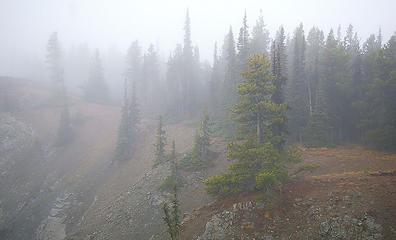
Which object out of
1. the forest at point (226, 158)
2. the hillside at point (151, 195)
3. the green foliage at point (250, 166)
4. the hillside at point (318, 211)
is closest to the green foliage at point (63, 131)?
the forest at point (226, 158)

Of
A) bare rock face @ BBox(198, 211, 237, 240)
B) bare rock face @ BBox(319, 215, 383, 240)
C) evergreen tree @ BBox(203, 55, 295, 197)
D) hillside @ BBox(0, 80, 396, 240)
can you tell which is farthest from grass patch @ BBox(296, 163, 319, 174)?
bare rock face @ BBox(198, 211, 237, 240)

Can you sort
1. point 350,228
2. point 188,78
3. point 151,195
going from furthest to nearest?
point 188,78, point 151,195, point 350,228

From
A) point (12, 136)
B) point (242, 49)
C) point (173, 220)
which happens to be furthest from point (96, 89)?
point (173, 220)

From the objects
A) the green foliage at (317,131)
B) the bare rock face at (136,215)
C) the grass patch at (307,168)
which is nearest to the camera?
the grass patch at (307,168)

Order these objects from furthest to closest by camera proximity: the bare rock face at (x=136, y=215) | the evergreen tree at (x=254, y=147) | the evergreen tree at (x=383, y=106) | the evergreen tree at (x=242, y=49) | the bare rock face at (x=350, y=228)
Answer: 1. the evergreen tree at (x=242, y=49)
2. the evergreen tree at (x=383, y=106)
3. the bare rock face at (x=136, y=215)
4. the evergreen tree at (x=254, y=147)
5. the bare rock face at (x=350, y=228)

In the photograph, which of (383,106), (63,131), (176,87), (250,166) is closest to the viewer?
(250,166)

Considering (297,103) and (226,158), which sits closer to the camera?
(226,158)

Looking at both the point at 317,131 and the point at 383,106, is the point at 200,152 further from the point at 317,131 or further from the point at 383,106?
the point at 383,106

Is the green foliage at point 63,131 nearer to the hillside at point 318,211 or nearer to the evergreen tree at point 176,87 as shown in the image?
the evergreen tree at point 176,87

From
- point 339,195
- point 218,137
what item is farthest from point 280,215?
point 218,137

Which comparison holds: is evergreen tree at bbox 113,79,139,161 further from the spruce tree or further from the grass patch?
the grass patch

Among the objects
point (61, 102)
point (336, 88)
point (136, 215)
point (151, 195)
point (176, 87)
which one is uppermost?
point (176, 87)

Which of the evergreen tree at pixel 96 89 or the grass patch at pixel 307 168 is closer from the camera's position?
the grass patch at pixel 307 168

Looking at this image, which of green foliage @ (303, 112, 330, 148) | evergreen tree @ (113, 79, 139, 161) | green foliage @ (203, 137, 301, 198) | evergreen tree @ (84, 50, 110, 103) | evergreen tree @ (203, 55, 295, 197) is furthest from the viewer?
evergreen tree @ (84, 50, 110, 103)
